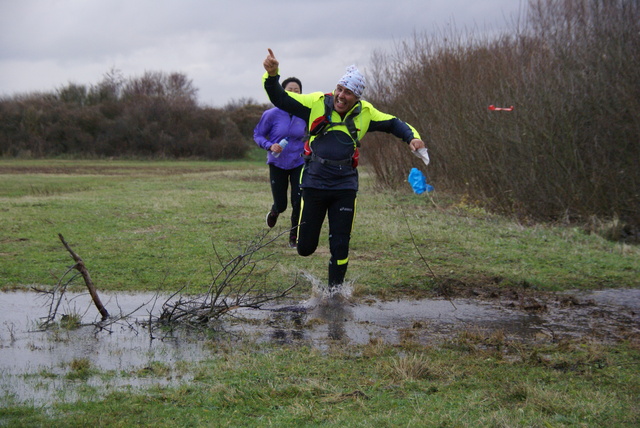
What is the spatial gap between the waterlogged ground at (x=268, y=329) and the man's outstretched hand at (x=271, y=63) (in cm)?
216

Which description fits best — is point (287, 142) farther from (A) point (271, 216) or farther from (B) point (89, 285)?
(B) point (89, 285)

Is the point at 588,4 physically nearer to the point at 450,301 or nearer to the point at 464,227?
the point at 464,227

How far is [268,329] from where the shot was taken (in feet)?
21.0

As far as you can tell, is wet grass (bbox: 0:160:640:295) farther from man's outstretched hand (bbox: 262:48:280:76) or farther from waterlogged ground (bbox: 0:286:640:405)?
man's outstretched hand (bbox: 262:48:280:76)

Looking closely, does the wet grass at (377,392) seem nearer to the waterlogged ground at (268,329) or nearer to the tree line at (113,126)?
the waterlogged ground at (268,329)

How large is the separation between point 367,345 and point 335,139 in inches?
85.5

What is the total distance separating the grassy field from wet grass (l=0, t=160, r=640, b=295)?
1.3 inches

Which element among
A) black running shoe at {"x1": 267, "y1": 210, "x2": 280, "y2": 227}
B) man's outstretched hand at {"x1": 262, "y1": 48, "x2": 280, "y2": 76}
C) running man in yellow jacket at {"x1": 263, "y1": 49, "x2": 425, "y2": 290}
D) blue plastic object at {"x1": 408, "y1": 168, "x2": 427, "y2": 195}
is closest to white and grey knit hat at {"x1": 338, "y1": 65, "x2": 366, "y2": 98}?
running man in yellow jacket at {"x1": 263, "y1": 49, "x2": 425, "y2": 290}

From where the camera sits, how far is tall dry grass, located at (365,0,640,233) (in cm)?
1302

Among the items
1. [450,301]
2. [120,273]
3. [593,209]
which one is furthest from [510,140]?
[120,273]

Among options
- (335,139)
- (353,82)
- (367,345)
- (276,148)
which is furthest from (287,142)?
(367,345)

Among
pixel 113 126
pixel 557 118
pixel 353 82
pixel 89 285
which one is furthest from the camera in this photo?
pixel 113 126

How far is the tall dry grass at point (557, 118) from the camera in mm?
13023

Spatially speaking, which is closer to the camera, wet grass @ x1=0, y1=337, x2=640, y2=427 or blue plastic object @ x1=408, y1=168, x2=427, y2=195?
wet grass @ x1=0, y1=337, x2=640, y2=427
